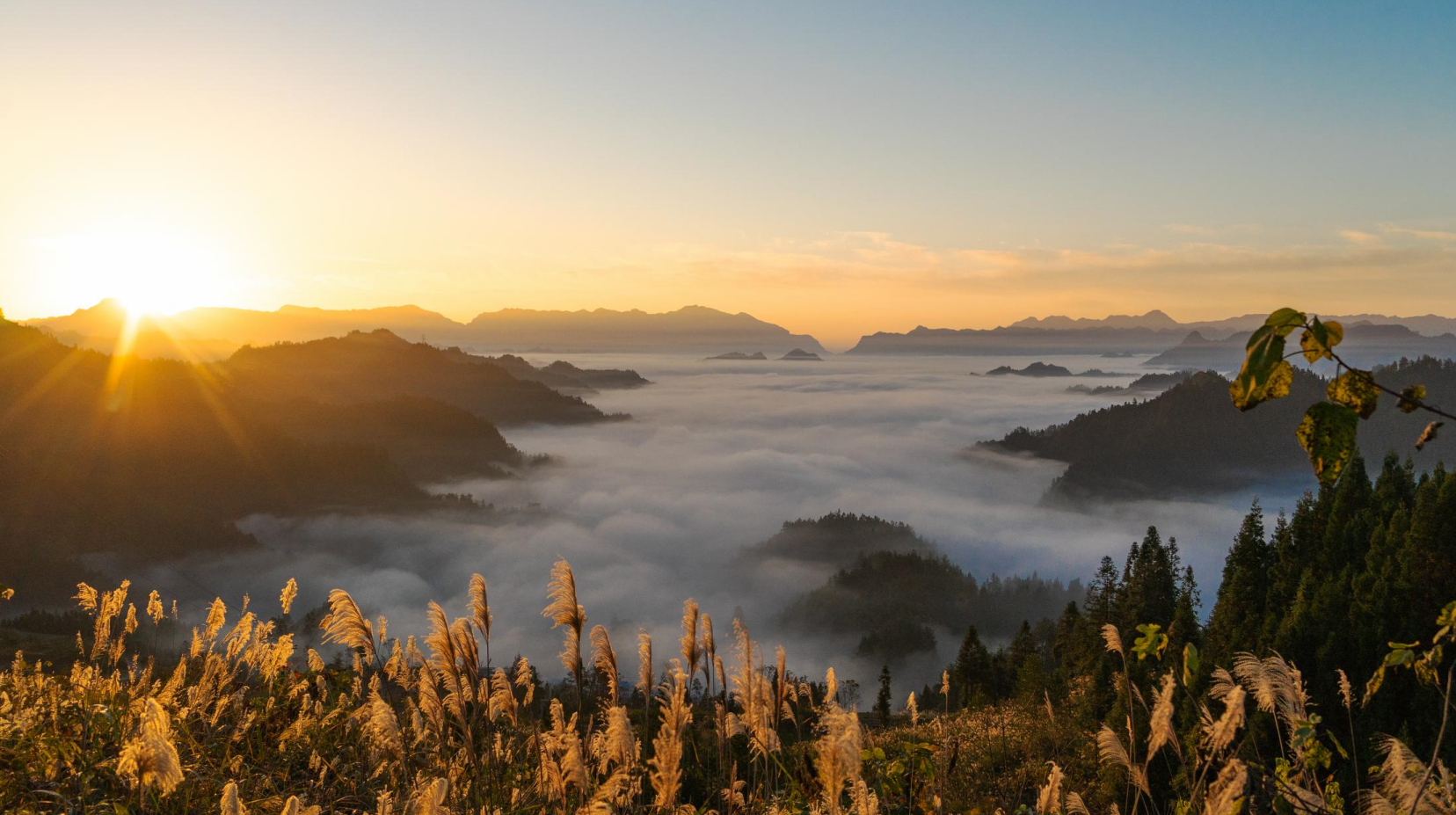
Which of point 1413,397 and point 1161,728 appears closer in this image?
point 1413,397

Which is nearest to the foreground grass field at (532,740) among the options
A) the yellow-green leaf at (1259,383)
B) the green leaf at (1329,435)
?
the green leaf at (1329,435)

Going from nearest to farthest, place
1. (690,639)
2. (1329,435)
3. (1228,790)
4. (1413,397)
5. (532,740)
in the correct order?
(1329,435) → (1413,397) → (1228,790) → (690,639) → (532,740)

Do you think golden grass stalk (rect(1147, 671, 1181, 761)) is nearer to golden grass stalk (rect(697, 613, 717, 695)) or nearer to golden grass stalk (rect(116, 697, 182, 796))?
golden grass stalk (rect(697, 613, 717, 695))

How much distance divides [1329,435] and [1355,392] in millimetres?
230

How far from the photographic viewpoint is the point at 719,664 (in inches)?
200

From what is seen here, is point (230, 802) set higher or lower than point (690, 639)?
higher

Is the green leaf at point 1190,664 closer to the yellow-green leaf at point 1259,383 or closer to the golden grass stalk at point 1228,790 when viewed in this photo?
the golden grass stalk at point 1228,790

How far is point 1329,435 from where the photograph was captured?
1.75 m

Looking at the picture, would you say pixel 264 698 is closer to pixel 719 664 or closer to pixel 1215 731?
pixel 719 664

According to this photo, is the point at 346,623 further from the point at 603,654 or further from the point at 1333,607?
the point at 1333,607

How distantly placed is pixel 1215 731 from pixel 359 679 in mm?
7656

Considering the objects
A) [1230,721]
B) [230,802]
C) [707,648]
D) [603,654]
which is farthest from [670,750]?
[1230,721]

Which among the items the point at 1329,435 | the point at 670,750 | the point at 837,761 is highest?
the point at 1329,435

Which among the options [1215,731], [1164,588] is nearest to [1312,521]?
[1164,588]
